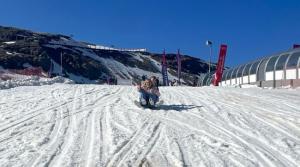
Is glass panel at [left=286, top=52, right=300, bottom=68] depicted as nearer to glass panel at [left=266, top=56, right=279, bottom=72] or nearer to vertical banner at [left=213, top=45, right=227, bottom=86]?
glass panel at [left=266, top=56, right=279, bottom=72]

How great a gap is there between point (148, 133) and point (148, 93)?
616 cm

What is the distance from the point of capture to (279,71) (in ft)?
124

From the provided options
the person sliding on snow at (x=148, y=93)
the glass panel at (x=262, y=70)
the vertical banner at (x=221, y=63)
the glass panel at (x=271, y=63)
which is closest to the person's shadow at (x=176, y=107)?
the person sliding on snow at (x=148, y=93)

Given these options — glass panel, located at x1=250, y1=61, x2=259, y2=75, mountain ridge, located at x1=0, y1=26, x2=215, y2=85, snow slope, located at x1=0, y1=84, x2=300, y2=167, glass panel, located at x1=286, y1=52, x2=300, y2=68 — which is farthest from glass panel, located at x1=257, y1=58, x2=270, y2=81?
mountain ridge, located at x1=0, y1=26, x2=215, y2=85

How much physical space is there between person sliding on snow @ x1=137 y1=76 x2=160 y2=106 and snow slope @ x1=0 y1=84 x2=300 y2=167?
45 cm

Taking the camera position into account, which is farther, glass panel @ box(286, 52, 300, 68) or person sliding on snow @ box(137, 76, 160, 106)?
glass panel @ box(286, 52, 300, 68)

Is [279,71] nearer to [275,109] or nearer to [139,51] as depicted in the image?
[275,109]

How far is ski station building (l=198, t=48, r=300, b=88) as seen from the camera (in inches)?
1420

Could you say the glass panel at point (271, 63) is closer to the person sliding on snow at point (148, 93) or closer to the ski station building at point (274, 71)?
the ski station building at point (274, 71)

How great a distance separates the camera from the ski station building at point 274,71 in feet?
118

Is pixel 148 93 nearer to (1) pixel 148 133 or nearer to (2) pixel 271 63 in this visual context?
(1) pixel 148 133

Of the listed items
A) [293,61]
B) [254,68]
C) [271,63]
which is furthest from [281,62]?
[254,68]

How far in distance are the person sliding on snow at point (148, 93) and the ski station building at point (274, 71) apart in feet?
59.1

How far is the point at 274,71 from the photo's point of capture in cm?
3856
